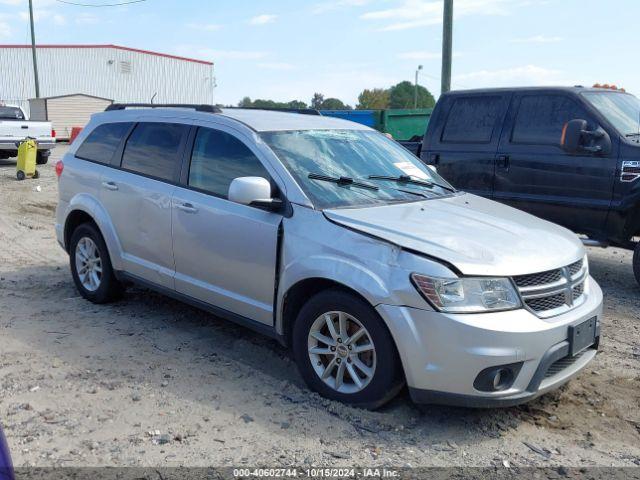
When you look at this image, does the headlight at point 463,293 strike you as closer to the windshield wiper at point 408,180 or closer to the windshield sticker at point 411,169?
the windshield wiper at point 408,180

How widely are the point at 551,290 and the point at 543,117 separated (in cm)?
398

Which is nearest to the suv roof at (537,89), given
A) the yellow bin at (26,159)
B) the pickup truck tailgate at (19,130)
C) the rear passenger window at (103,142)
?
the rear passenger window at (103,142)

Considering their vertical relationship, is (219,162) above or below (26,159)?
above

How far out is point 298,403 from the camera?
4070 mm

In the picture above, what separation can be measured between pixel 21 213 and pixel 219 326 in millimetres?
7838

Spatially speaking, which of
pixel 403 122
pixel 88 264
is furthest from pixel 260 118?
pixel 403 122

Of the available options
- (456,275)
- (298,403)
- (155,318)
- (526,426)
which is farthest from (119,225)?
(526,426)

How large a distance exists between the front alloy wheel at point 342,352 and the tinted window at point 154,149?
1890 millimetres

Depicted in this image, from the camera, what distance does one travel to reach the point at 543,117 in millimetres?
7246

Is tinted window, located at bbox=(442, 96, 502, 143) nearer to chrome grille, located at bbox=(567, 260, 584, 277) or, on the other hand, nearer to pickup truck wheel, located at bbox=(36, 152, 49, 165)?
chrome grille, located at bbox=(567, 260, 584, 277)

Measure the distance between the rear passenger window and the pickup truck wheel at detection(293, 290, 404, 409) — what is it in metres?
2.74

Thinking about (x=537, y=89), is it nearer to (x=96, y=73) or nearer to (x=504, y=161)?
(x=504, y=161)

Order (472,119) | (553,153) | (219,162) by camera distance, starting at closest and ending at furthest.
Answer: (219,162) < (553,153) < (472,119)

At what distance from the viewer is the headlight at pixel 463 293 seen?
3.51m
